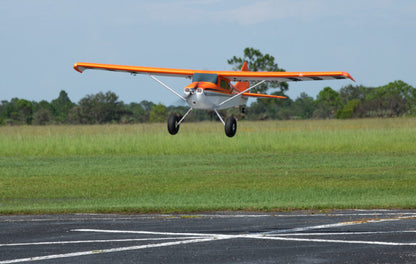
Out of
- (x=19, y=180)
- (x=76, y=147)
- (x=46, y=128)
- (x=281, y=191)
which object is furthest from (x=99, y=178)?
(x=46, y=128)

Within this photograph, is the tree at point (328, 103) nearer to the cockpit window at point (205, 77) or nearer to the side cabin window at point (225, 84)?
the side cabin window at point (225, 84)

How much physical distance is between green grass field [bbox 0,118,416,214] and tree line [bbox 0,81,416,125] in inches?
199

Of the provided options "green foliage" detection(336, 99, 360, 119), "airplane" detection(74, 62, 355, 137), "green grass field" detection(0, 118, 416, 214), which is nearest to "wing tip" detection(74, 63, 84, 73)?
"airplane" detection(74, 62, 355, 137)

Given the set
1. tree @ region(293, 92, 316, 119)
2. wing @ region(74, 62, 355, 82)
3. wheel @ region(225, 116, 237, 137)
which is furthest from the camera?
tree @ region(293, 92, 316, 119)

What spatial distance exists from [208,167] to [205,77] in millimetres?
52630

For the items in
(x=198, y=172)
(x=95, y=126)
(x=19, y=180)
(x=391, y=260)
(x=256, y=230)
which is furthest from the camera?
(x=95, y=126)

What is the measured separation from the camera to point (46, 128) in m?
116

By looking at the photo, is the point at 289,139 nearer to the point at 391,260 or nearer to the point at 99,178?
the point at 99,178

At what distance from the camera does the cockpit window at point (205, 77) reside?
72.8ft

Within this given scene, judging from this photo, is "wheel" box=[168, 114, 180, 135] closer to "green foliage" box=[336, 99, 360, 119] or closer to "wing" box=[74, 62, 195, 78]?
"wing" box=[74, 62, 195, 78]

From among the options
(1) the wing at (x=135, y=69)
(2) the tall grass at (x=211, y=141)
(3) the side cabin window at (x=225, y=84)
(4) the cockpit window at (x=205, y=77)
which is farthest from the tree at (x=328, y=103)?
(4) the cockpit window at (x=205, y=77)

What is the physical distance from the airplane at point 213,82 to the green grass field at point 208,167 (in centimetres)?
2242

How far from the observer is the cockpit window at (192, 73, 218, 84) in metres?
22.2

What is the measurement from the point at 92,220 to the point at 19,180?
82.2ft
